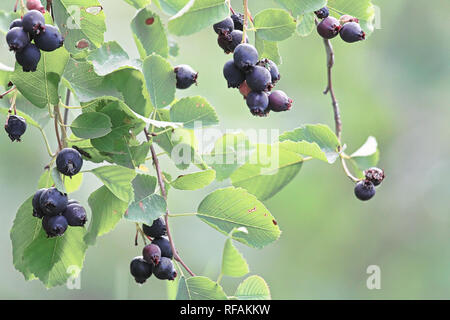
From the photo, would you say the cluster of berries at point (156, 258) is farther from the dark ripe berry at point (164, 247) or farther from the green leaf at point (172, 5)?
the green leaf at point (172, 5)

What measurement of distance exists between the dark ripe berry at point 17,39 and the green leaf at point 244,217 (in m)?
0.37

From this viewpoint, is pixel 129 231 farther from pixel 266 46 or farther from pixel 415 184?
pixel 266 46

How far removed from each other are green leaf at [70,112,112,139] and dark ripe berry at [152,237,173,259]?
0.65 ft

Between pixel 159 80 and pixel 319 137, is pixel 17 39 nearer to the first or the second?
pixel 159 80

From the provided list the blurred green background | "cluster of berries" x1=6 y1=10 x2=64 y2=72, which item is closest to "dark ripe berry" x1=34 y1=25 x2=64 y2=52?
"cluster of berries" x1=6 y1=10 x2=64 y2=72

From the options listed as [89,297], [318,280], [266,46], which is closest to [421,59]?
[318,280]

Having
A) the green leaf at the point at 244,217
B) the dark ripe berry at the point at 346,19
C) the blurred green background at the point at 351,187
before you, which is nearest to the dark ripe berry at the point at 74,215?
the green leaf at the point at 244,217

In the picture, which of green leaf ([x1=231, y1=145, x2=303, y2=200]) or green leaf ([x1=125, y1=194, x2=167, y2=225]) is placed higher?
green leaf ([x1=231, y1=145, x2=303, y2=200])

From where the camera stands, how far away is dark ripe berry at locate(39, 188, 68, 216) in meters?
0.89

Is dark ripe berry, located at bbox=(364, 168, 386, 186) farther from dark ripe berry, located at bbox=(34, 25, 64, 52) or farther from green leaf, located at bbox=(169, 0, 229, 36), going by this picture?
dark ripe berry, located at bbox=(34, 25, 64, 52)

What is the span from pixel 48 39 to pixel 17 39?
4 cm

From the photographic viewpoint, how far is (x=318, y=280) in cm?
417

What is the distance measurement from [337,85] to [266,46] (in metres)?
3.24

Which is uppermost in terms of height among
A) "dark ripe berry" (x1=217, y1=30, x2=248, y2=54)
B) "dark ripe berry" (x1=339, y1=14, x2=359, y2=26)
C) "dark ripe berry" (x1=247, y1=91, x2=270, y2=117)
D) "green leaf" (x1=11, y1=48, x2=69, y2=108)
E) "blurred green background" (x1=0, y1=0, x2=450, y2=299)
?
"blurred green background" (x1=0, y1=0, x2=450, y2=299)
